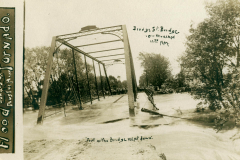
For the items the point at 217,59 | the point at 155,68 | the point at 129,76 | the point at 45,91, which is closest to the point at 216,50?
the point at 217,59

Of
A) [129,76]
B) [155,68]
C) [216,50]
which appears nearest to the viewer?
[216,50]

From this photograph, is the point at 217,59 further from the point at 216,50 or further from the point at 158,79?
the point at 158,79

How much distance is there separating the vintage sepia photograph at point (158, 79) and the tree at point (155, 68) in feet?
0.09

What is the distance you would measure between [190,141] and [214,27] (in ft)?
9.71

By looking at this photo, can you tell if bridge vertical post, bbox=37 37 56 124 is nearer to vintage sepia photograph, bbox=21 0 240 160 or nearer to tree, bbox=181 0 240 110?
vintage sepia photograph, bbox=21 0 240 160

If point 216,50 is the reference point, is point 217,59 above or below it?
below

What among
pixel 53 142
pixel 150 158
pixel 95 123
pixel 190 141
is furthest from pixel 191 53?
pixel 53 142

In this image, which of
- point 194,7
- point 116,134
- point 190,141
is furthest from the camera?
point 194,7

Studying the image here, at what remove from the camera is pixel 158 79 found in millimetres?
4102

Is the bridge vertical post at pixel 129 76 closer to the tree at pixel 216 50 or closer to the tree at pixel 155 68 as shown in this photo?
the tree at pixel 155 68

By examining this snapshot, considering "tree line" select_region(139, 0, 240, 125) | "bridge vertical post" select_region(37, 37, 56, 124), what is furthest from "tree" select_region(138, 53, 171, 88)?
"bridge vertical post" select_region(37, 37, 56, 124)

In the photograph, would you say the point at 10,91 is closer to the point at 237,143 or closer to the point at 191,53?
the point at 191,53

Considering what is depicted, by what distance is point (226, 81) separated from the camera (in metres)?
3.59

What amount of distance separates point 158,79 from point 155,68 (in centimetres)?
34
